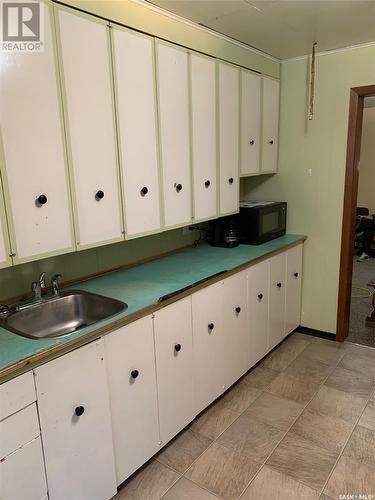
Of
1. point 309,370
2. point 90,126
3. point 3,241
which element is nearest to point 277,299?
point 309,370

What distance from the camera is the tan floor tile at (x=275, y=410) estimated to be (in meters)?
2.37

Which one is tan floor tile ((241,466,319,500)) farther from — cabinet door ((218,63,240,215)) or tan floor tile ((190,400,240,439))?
cabinet door ((218,63,240,215))

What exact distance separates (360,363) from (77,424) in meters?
2.36

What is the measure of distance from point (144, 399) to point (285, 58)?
114 inches

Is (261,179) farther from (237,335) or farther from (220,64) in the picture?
(237,335)

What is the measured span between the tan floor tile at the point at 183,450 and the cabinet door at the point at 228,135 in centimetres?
→ 152

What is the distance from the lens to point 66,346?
1491mm

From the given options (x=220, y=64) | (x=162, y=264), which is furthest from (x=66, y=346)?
(x=220, y=64)

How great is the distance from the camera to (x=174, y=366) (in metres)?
2.10

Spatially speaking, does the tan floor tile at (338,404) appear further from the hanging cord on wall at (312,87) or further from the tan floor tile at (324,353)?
the hanging cord on wall at (312,87)

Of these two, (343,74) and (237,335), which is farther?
(343,74)

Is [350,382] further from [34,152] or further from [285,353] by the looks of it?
[34,152]

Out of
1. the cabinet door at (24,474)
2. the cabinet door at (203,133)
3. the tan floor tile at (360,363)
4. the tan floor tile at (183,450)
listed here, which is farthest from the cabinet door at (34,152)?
the tan floor tile at (360,363)

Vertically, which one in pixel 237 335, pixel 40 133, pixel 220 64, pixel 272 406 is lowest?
pixel 272 406
